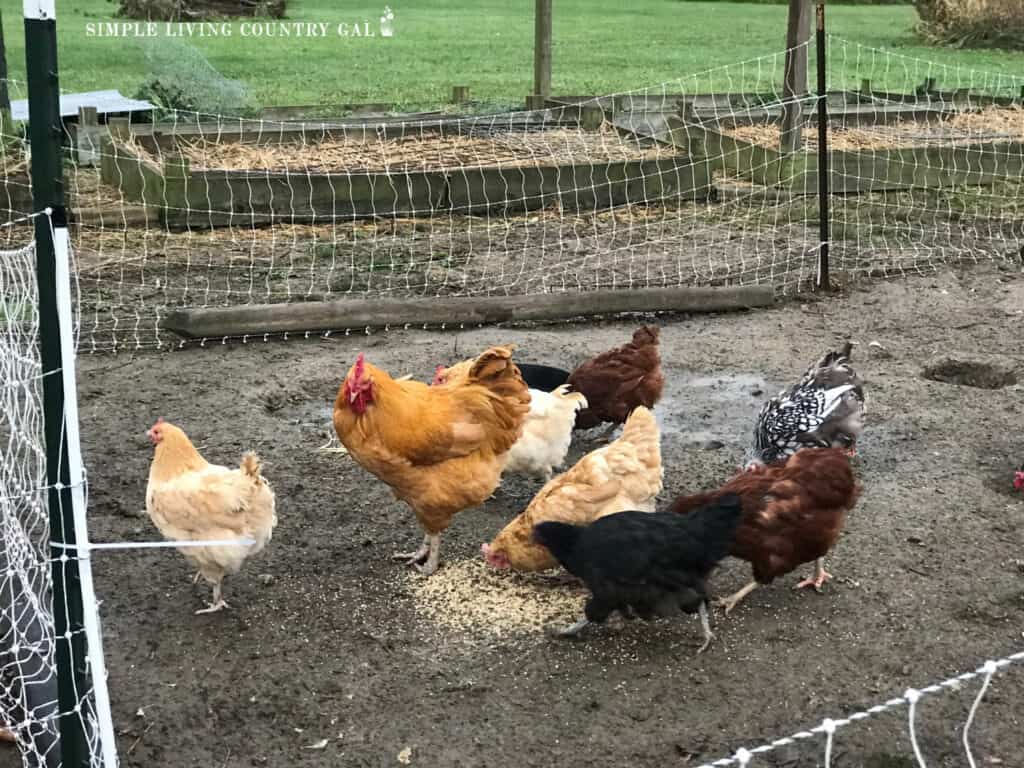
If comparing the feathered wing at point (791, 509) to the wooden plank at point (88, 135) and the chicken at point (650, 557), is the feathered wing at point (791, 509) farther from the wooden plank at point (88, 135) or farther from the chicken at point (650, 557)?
the wooden plank at point (88, 135)

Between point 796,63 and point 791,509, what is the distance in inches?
234

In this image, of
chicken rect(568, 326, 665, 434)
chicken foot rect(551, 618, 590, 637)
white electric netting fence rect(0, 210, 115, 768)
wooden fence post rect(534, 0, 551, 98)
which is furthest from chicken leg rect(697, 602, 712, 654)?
wooden fence post rect(534, 0, 551, 98)

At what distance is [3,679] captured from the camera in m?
3.74

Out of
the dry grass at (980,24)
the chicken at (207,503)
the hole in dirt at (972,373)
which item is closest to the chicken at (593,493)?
the chicken at (207,503)

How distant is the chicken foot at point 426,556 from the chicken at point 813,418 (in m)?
1.43

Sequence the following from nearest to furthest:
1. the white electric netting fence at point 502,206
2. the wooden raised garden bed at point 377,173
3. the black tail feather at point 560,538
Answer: the black tail feather at point 560,538 → the white electric netting fence at point 502,206 → the wooden raised garden bed at point 377,173

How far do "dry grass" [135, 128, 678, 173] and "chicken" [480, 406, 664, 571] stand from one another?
5.60 metres

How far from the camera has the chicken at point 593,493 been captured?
14.1ft

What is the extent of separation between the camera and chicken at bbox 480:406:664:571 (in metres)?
4.31

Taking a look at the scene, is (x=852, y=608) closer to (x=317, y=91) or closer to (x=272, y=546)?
(x=272, y=546)

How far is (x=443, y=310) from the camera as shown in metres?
7.16

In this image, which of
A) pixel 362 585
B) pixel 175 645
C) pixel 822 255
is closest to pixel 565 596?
pixel 362 585

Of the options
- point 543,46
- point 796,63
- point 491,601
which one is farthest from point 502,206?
point 491,601

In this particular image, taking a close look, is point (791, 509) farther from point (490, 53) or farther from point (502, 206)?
point (490, 53)
